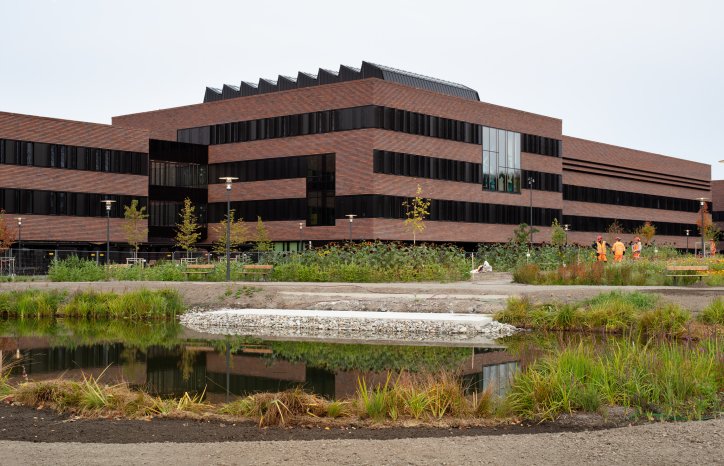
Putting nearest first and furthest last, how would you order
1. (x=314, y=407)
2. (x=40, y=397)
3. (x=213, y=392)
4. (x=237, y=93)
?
(x=314, y=407) → (x=40, y=397) → (x=213, y=392) → (x=237, y=93)

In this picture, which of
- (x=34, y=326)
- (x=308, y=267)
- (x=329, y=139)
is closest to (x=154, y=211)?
(x=329, y=139)

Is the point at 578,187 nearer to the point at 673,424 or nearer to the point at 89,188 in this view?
the point at 89,188

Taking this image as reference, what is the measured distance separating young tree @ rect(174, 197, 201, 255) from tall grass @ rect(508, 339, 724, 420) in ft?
197

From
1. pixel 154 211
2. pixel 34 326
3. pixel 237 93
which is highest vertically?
pixel 237 93

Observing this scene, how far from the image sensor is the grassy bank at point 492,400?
1088cm

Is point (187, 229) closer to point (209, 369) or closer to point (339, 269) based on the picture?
point (339, 269)

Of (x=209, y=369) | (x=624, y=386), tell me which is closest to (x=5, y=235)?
(x=209, y=369)

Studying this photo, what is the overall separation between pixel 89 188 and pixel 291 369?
54756 millimetres

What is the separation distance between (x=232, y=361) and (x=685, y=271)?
22528 millimetres

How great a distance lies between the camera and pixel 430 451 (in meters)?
8.77

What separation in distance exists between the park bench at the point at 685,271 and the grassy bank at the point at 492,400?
72.0 feet

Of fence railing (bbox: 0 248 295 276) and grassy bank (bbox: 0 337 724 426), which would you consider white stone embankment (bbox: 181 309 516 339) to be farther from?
fence railing (bbox: 0 248 295 276)

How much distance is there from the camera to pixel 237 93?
89438 millimetres

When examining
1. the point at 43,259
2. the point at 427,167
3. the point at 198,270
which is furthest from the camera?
the point at 427,167
